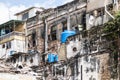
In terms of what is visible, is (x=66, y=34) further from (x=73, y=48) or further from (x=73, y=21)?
(x=73, y=21)

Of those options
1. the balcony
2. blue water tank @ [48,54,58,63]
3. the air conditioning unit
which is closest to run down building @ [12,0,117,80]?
the air conditioning unit

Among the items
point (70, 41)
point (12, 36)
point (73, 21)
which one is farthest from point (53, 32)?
point (70, 41)

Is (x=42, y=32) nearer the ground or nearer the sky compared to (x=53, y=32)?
nearer the sky

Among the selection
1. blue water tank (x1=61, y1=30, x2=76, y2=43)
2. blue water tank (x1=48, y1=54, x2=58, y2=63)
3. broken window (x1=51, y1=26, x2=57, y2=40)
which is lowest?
blue water tank (x1=48, y1=54, x2=58, y2=63)

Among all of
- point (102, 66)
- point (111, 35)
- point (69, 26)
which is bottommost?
point (102, 66)

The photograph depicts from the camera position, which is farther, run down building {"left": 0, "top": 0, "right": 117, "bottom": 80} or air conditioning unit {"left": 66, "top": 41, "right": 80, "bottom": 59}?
air conditioning unit {"left": 66, "top": 41, "right": 80, "bottom": 59}

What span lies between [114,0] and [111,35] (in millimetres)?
3644

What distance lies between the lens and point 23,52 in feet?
122

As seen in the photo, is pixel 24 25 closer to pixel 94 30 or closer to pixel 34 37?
pixel 34 37

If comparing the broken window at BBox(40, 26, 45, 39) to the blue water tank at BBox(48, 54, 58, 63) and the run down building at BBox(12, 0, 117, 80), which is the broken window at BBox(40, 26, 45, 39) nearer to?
the run down building at BBox(12, 0, 117, 80)

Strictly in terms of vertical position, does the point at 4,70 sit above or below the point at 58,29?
below

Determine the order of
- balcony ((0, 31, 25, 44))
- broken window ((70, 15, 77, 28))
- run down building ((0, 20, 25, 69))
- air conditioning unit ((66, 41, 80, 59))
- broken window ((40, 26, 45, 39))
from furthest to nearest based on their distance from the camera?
balcony ((0, 31, 25, 44)) → run down building ((0, 20, 25, 69)) → broken window ((40, 26, 45, 39)) → broken window ((70, 15, 77, 28)) → air conditioning unit ((66, 41, 80, 59))

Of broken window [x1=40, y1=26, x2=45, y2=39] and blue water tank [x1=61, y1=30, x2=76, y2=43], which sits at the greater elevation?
broken window [x1=40, y1=26, x2=45, y2=39]

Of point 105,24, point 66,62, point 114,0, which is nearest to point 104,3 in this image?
point 114,0
